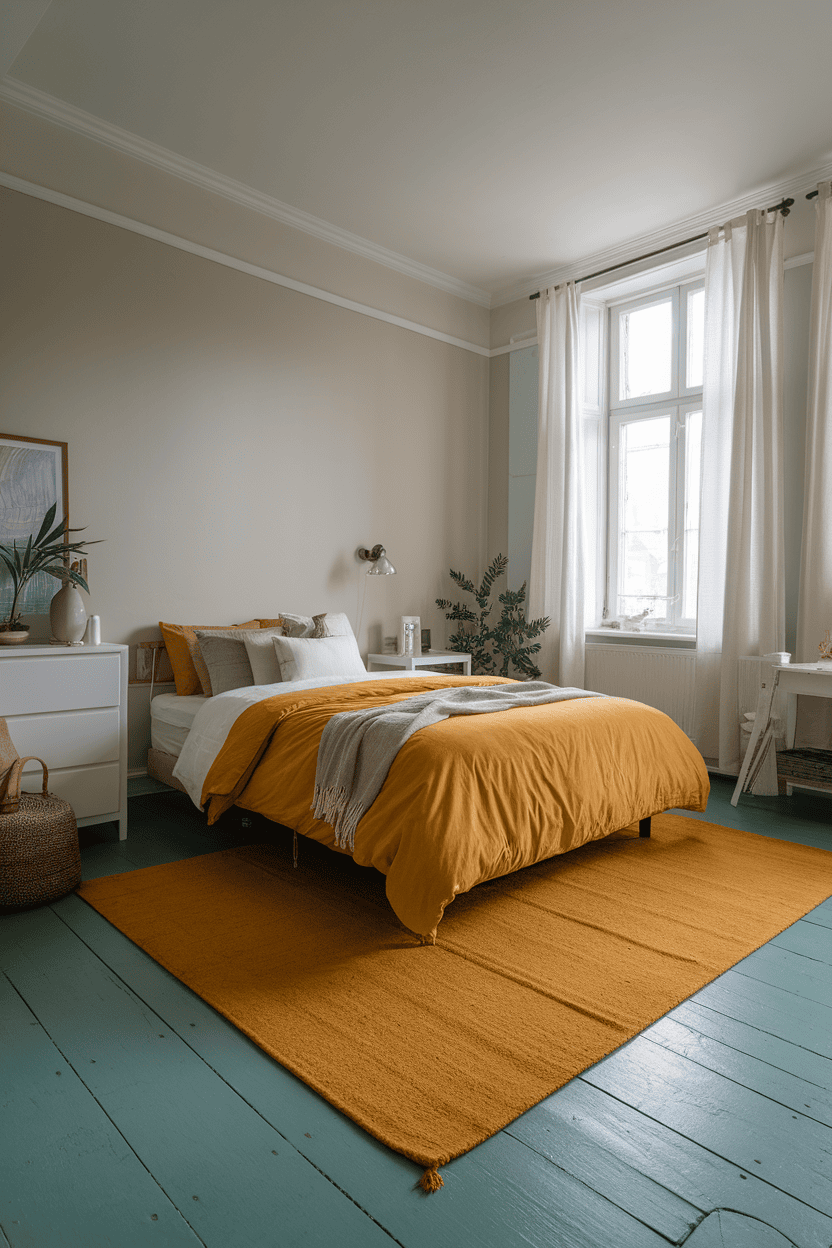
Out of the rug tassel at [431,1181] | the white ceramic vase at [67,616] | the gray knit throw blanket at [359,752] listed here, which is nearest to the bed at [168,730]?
the white ceramic vase at [67,616]

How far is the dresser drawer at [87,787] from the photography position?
10.1 ft

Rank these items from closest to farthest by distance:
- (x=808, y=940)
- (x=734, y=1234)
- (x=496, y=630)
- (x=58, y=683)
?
(x=734, y=1234)
(x=808, y=940)
(x=58, y=683)
(x=496, y=630)

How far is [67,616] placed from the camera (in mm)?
3270

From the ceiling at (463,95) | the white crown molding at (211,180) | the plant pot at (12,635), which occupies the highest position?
the ceiling at (463,95)

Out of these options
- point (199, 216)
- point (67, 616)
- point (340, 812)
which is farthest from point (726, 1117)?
point (199, 216)

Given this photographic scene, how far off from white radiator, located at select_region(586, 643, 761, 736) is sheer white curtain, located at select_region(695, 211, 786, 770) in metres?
0.18

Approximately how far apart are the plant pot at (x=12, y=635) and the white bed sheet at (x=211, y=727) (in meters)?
0.79

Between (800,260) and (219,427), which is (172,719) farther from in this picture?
(800,260)

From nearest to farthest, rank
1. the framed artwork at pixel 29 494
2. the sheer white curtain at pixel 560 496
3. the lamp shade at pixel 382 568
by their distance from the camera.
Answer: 1. the framed artwork at pixel 29 494
2. the lamp shade at pixel 382 568
3. the sheer white curtain at pixel 560 496

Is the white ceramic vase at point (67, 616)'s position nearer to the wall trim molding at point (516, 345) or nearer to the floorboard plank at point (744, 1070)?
the floorboard plank at point (744, 1070)

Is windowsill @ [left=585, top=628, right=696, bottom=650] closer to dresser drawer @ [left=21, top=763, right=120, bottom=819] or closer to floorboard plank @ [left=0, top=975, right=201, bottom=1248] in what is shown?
dresser drawer @ [left=21, top=763, right=120, bottom=819]

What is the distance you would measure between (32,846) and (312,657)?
1575 millimetres

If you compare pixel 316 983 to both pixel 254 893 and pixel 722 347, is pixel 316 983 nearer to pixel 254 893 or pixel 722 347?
pixel 254 893

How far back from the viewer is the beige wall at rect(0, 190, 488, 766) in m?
3.65
